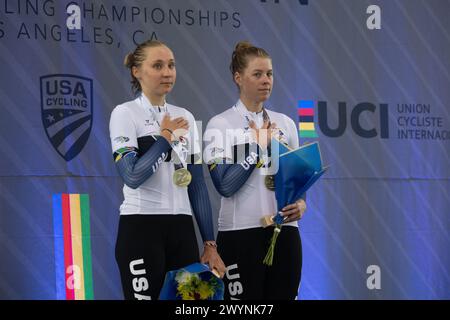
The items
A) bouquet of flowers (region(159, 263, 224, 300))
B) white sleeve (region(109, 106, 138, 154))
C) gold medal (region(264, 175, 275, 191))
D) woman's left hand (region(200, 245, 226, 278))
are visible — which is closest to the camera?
bouquet of flowers (region(159, 263, 224, 300))

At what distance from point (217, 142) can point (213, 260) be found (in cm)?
62

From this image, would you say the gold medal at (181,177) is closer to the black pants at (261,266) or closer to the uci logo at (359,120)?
the black pants at (261,266)

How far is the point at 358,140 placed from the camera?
19.6ft

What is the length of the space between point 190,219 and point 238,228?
31cm

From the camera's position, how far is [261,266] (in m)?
4.76

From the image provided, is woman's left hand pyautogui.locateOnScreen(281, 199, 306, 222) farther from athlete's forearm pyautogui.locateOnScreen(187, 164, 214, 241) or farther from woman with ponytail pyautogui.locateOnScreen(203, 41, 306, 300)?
athlete's forearm pyautogui.locateOnScreen(187, 164, 214, 241)

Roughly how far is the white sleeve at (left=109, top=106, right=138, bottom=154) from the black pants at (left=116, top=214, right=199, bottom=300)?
343 mm

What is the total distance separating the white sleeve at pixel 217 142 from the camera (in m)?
4.91

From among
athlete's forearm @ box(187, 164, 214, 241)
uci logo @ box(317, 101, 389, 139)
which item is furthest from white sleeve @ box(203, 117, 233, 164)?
uci logo @ box(317, 101, 389, 139)

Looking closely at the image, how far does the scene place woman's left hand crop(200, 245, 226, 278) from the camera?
4.74 meters

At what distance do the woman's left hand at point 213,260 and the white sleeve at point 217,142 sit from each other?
466 mm

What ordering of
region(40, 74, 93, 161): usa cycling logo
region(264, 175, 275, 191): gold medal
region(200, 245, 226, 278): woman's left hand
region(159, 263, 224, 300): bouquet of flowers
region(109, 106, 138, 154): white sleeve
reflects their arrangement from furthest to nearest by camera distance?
region(40, 74, 93, 161): usa cycling logo, region(264, 175, 275, 191): gold medal, region(200, 245, 226, 278): woman's left hand, region(109, 106, 138, 154): white sleeve, region(159, 263, 224, 300): bouquet of flowers

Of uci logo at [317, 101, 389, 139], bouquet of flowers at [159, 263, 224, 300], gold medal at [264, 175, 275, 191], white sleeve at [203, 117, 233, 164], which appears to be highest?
uci logo at [317, 101, 389, 139]
